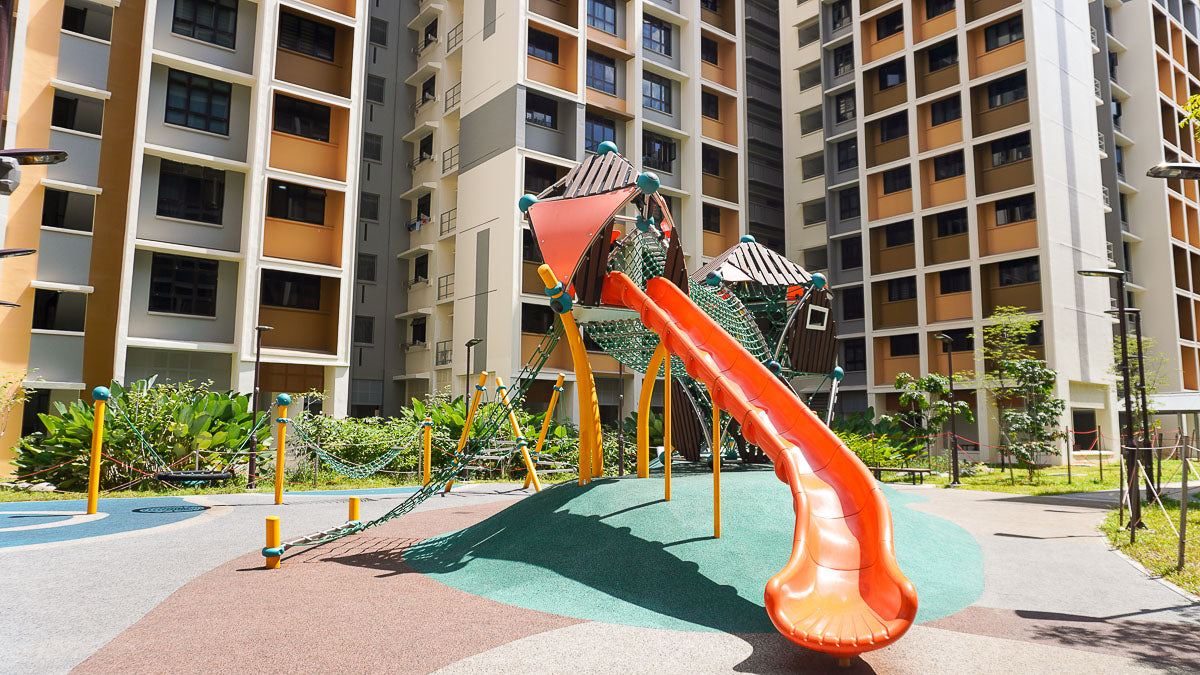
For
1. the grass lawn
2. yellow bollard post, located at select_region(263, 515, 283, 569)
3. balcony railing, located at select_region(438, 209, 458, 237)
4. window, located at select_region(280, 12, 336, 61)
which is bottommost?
the grass lawn

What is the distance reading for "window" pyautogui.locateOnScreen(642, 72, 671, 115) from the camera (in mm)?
34281

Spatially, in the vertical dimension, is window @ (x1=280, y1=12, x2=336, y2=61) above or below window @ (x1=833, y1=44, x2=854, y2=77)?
below

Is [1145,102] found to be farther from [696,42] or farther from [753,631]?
[753,631]

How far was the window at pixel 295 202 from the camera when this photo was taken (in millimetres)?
24172

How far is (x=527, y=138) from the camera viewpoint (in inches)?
1169

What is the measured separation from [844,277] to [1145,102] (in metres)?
18.0

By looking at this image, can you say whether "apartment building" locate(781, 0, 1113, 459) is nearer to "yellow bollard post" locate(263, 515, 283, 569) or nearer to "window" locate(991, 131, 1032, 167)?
"window" locate(991, 131, 1032, 167)

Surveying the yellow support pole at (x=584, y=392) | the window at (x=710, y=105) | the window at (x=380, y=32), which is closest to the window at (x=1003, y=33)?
the window at (x=710, y=105)

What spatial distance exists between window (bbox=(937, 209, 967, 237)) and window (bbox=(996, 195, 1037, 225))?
1.47m

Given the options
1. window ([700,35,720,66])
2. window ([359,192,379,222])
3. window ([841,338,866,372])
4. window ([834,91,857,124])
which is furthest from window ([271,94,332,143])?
window ([834,91,857,124])

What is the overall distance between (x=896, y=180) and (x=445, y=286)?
73.6 feet

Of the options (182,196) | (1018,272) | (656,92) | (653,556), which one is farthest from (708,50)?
(653,556)

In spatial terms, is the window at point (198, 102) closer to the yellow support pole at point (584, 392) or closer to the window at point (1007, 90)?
the yellow support pole at point (584, 392)

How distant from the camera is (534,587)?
7824 mm
